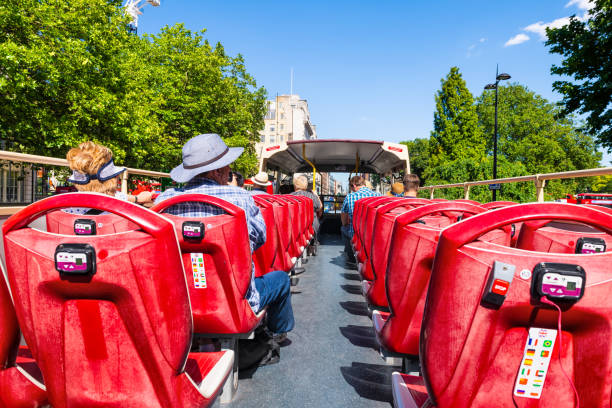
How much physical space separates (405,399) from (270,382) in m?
1.39

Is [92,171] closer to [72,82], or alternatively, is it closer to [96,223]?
[96,223]

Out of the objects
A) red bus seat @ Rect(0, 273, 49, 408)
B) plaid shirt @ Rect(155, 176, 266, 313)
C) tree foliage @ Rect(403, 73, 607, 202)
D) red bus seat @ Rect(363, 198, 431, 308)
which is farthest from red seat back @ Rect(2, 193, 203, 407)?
tree foliage @ Rect(403, 73, 607, 202)

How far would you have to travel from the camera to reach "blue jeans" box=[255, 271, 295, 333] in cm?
279

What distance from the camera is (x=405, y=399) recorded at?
1.71 meters

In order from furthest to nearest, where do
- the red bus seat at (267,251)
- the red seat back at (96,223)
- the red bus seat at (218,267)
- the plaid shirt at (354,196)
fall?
the plaid shirt at (354,196) → the red bus seat at (267,251) → the red seat back at (96,223) → the red bus seat at (218,267)

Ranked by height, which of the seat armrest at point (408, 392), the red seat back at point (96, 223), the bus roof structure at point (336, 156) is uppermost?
the bus roof structure at point (336, 156)

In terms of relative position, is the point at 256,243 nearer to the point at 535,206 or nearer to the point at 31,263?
the point at 31,263

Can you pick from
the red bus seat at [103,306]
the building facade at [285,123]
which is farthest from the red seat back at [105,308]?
the building facade at [285,123]

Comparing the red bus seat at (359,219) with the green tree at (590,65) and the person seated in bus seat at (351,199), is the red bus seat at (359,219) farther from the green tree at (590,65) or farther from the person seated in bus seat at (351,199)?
the green tree at (590,65)

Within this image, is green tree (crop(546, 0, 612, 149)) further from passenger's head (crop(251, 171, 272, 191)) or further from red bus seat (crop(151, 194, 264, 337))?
red bus seat (crop(151, 194, 264, 337))

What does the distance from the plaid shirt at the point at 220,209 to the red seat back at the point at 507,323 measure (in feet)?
4.77

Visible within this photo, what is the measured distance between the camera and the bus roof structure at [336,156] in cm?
965

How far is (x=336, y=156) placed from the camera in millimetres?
11930

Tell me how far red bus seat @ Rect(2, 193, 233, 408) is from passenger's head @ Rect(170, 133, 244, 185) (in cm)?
132
